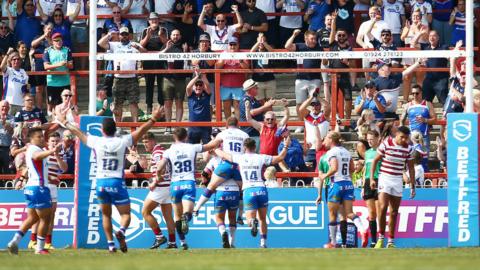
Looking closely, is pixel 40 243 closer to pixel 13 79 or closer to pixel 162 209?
pixel 162 209

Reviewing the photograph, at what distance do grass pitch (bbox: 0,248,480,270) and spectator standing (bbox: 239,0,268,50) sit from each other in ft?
25.3

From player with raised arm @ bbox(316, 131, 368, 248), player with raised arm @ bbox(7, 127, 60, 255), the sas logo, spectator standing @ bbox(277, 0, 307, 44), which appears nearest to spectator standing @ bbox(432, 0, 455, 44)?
spectator standing @ bbox(277, 0, 307, 44)

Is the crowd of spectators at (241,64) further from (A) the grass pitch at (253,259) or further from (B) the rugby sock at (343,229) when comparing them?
(A) the grass pitch at (253,259)

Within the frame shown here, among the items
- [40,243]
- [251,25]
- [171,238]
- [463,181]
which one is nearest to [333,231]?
[463,181]

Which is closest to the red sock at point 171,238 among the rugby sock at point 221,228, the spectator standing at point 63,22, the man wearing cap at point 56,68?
the rugby sock at point 221,228

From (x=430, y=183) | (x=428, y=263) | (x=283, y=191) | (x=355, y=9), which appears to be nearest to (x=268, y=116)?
(x=283, y=191)

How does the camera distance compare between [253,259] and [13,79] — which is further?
[13,79]

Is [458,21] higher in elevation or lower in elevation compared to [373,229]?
higher

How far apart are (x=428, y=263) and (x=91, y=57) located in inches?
330

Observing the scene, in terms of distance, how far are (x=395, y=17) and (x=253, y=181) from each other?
7.49 m

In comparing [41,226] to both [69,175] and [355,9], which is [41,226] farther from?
[355,9]

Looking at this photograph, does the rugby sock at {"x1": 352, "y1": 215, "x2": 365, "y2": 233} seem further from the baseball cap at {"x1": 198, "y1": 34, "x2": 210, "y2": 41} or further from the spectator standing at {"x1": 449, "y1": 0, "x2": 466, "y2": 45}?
the spectator standing at {"x1": 449, "y1": 0, "x2": 466, "y2": 45}

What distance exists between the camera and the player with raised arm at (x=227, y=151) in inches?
925

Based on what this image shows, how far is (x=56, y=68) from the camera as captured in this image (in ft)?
91.1
